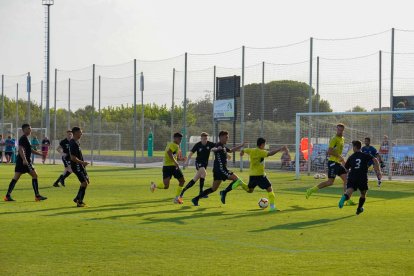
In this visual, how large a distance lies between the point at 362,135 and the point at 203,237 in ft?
69.0

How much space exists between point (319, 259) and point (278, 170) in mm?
26157

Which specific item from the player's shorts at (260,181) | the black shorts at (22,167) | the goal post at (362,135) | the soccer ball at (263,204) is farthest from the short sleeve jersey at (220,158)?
the goal post at (362,135)

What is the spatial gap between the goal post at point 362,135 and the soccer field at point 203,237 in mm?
9070

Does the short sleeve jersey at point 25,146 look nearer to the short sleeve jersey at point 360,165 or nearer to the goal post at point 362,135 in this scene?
the short sleeve jersey at point 360,165

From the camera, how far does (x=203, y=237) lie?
1204 centimetres

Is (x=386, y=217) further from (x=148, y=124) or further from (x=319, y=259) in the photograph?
(x=148, y=124)

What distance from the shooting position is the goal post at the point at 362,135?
95.0 ft

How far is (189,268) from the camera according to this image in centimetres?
916

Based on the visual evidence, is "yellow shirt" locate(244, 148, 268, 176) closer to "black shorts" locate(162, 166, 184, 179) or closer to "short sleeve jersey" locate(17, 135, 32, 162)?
"black shorts" locate(162, 166, 184, 179)

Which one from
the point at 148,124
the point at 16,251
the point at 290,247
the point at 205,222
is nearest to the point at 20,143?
the point at 205,222

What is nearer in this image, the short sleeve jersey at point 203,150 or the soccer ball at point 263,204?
the soccer ball at point 263,204

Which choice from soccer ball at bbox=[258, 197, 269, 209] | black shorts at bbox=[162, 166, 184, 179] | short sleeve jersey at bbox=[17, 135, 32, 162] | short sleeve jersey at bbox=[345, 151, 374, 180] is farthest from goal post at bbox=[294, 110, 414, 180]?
short sleeve jersey at bbox=[17, 135, 32, 162]

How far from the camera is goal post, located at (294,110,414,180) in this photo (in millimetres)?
28953

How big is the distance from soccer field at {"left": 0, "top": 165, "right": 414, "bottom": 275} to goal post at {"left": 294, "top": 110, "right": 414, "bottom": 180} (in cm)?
907
